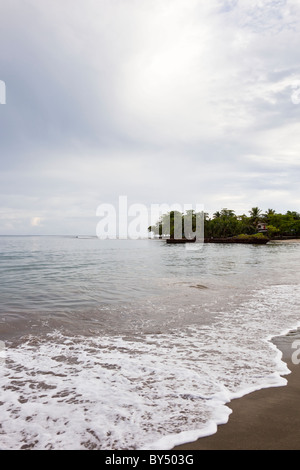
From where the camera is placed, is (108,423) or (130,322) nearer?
(108,423)

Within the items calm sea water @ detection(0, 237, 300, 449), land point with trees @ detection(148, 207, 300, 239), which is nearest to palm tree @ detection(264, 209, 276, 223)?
land point with trees @ detection(148, 207, 300, 239)

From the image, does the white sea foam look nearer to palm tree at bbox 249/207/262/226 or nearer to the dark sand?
the dark sand

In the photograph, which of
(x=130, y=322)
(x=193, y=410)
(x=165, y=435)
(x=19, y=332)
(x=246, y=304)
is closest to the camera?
(x=165, y=435)

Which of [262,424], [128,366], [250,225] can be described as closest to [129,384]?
[128,366]

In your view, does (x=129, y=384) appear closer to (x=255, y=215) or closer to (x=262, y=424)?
(x=262, y=424)

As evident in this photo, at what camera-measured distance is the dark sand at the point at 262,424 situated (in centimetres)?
246

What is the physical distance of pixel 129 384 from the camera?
3645mm

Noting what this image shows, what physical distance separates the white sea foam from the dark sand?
12 centimetres

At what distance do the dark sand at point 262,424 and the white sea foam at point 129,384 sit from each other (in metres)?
0.12

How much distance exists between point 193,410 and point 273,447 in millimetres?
882

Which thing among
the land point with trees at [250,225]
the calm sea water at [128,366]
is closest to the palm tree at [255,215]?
the land point with trees at [250,225]

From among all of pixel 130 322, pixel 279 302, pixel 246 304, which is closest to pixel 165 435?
pixel 130 322

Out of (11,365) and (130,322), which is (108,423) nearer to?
(11,365)

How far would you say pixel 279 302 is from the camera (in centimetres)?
909
